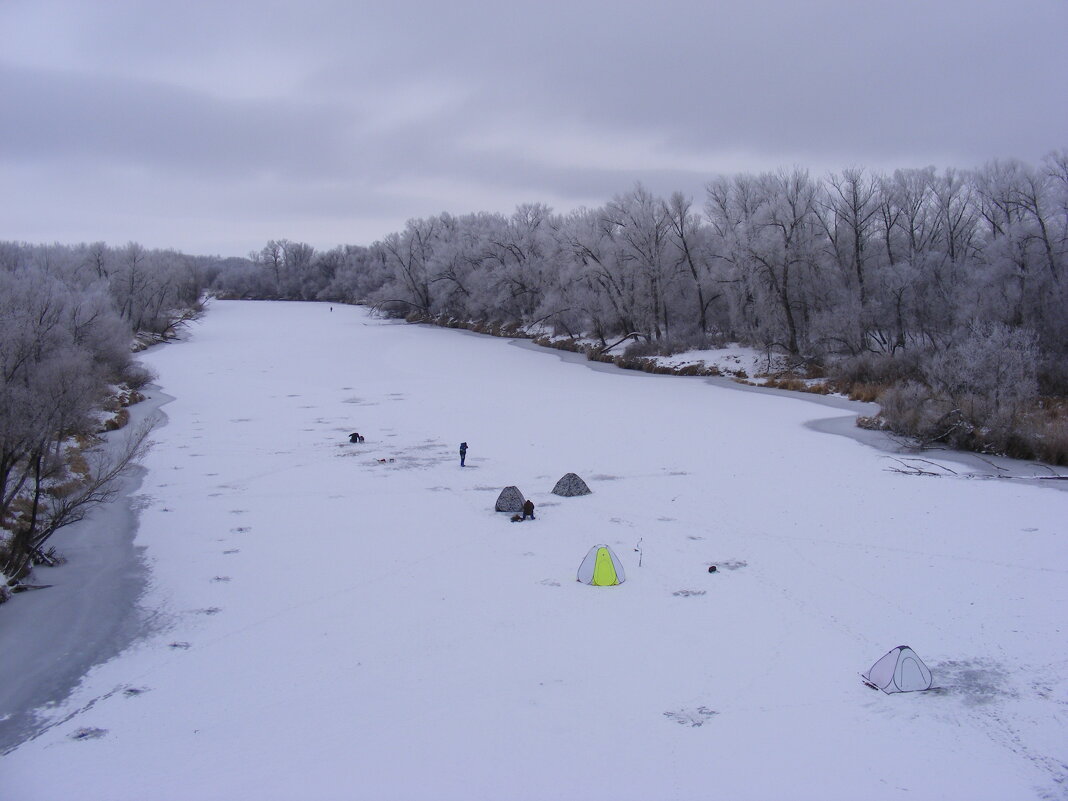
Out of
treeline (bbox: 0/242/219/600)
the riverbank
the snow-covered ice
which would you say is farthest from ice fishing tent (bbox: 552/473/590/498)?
treeline (bbox: 0/242/219/600)

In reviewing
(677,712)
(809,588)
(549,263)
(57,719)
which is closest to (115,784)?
(57,719)

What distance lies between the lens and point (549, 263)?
5675 cm

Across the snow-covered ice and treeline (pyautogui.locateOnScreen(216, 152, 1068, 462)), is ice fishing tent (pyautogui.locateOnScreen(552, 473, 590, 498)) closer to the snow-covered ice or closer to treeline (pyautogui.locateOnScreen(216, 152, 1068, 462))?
the snow-covered ice

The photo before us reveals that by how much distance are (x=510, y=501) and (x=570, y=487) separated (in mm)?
1769

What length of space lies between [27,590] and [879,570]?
1346 centimetres

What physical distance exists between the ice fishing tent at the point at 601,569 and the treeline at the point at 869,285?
14.1 metres

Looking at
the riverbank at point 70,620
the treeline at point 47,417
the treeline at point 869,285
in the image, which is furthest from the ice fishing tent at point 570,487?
the treeline at point 869,285

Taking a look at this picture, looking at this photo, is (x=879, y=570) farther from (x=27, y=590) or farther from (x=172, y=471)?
(x=172, y=471)

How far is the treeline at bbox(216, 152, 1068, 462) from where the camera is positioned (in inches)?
884

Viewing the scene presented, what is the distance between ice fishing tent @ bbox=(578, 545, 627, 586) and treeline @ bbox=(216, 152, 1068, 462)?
46.2 feet

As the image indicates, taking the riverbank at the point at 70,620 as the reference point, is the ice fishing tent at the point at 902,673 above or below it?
above

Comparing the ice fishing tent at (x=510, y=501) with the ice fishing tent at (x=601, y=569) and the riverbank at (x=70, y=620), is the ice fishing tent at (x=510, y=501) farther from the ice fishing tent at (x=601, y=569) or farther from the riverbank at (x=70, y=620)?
the riverbank at (x=70, y=620)

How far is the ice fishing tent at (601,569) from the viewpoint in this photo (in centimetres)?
1134

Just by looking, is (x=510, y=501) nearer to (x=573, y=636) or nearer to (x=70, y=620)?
(x=573, y=636)
